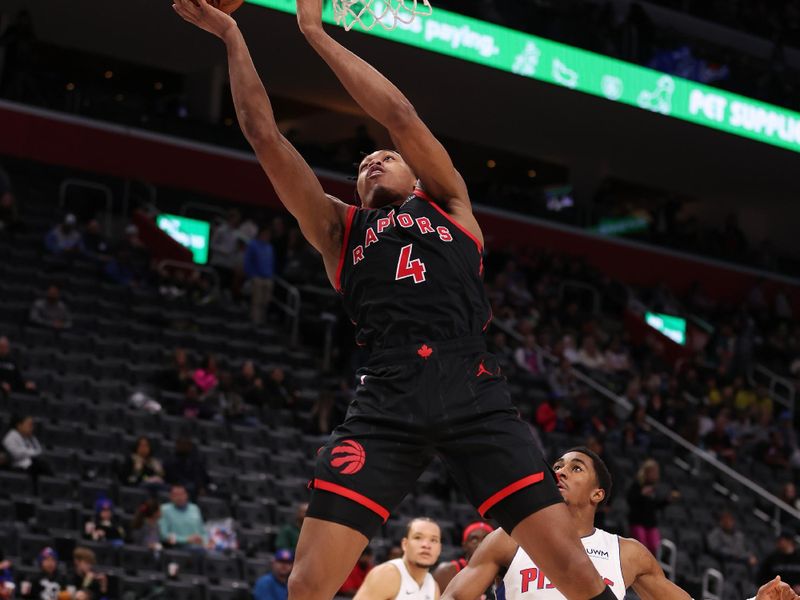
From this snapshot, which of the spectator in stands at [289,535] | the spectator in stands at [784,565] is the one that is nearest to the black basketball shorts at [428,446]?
the spectator in stands at [289,535]

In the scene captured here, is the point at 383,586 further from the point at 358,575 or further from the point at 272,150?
the point at 358,575

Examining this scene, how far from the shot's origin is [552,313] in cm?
2339

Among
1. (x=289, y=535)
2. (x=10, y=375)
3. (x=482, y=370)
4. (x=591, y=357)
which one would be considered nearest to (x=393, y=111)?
(x=482, y=370)

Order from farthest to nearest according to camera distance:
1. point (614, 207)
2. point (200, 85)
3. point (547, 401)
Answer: point (614, 207) < point (200, 85) < point (547, 401)

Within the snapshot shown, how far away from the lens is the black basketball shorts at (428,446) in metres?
4.44

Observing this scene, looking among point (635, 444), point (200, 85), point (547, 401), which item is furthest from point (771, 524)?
point (200, 85)

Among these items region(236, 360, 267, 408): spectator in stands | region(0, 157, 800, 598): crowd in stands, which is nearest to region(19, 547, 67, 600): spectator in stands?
region(0, 157, 800, 598): crowd in stands

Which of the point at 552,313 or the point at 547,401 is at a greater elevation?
the point at 552,313

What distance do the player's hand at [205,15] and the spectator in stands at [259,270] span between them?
15078mm

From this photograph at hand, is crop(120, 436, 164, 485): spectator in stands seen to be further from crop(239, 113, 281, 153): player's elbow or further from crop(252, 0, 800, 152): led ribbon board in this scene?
crop(239, 113, 281, 153): player's elbow

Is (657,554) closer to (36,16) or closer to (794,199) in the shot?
(36,16)

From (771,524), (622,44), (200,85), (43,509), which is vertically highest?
(622,44)

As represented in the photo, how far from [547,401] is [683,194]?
14805 millimetres

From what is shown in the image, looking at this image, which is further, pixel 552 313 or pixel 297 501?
pixel 552 313
